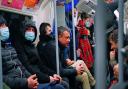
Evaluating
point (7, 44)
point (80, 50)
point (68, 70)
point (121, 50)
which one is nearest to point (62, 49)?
point (68, 70)

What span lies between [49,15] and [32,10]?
0.33 m

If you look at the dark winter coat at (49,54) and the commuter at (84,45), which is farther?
the commuter at (84,45)

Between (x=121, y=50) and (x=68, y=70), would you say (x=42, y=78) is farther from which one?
(x=121, y=50)

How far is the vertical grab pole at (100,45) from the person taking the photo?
1037mm

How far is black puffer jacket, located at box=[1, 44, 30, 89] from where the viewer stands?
295 cm

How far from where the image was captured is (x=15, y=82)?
297 cm

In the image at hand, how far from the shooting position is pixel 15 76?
3043mm

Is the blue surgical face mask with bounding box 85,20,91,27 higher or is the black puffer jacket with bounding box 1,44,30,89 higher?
the blue surgical face mask with bounding box 85,20,91,27

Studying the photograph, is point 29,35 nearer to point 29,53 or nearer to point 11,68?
point 29,53

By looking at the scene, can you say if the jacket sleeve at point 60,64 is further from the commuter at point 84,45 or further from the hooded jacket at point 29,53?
the commuter at point 84,45

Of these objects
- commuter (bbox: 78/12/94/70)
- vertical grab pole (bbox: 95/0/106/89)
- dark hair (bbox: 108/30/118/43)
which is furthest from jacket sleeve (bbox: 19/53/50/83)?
vertical grab pole (bbox: 95/0/106/89)

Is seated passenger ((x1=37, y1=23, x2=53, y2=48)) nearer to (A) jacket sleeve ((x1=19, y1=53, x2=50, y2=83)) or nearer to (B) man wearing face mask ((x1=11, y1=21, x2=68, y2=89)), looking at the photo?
(B) man wearing face mask ((x1=11, y1=21, x2=68, y2=89))

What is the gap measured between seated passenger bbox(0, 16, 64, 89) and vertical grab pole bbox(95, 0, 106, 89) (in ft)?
6.48

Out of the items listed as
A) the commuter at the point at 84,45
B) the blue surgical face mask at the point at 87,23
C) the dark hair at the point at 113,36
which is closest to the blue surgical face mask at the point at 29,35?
the dark hair at the point at 113,36
